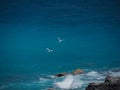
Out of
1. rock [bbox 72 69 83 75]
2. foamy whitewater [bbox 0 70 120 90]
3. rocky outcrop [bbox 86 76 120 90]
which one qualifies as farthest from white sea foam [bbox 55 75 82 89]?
rocky outcrop [bbox 86 76 120 90]

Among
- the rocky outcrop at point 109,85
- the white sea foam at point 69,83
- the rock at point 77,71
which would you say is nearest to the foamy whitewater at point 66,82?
the white sea foam at point 69,83

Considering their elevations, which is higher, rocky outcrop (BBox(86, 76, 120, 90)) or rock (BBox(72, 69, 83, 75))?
rock (BBox(72, 69, 83, 75))

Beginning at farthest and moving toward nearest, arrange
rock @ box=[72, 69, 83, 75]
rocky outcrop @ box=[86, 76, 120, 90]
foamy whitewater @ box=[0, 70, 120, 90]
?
rock @ box=[72, 69, 83, 75], foamy whitewater @ box=[0, 70, 120, 90], rocky outcrop @ box=[86, 76, 120, 90]

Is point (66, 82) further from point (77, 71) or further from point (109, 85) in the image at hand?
point (109, 85)

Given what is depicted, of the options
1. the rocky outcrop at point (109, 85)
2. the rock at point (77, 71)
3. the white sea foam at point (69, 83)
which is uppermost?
the rock at point (77, 71)

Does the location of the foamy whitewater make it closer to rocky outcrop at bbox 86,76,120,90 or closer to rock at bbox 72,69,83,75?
rock at bbox 72,69,83,75

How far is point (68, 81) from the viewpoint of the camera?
48.0ft

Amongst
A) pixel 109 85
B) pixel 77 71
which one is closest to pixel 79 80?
pixel 77 71

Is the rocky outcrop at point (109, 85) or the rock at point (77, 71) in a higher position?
the rock at point (77, 71)

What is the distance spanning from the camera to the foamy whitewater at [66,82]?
14445 millimetres

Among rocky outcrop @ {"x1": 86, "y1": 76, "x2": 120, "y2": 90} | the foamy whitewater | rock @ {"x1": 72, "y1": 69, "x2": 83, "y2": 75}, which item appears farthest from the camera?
rock @ {"x1": 72, "y1": 69, "x2": 83, "y2": 75}

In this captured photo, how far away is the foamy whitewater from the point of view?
47.4 feet

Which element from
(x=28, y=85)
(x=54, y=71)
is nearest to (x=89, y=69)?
(x=54, y=71)

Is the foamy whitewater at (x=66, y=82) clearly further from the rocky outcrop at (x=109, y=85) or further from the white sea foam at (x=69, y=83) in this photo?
the rocky outcrop at (x=109, y=85)
